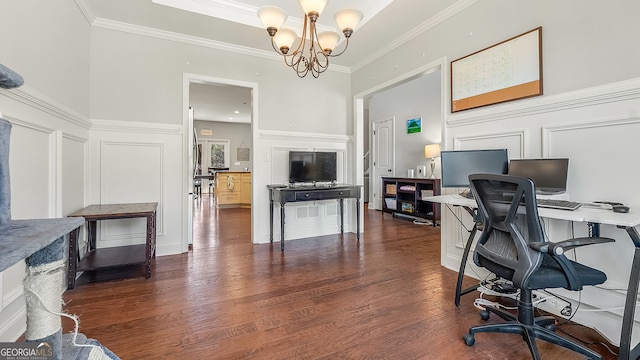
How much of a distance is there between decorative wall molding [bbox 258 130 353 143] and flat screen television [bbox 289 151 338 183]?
0.29 m

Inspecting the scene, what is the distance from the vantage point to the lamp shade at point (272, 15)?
2158mm

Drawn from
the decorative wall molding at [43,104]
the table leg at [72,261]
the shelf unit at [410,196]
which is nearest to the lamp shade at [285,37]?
the decorative wall molding at [43,104]

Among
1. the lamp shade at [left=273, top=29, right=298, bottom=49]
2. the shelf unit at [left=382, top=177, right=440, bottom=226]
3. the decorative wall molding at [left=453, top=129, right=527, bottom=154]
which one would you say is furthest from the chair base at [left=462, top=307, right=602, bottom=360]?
the shelf unit at [left=382, top=177, right=440, bottom=226]

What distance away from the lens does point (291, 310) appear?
202 cm

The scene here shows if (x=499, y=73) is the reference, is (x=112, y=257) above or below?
below

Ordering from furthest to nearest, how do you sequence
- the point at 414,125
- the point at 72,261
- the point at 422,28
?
the point at 414,125 < the point at 422,28 < the point at 72,261

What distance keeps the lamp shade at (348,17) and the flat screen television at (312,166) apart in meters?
1.92

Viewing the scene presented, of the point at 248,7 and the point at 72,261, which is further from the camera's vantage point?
the point at 248,7

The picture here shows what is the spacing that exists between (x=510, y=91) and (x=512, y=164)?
63 cm

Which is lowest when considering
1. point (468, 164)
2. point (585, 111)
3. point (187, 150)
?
point (468, 164)

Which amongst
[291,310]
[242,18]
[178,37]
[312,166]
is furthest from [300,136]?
[291,310]

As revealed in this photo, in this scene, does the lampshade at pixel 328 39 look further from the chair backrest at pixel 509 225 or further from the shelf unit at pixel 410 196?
the shelf unit at pixel 410 196

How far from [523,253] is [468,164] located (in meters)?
1.06

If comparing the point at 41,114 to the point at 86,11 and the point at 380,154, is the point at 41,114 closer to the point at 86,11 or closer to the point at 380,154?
the point at 86,11
